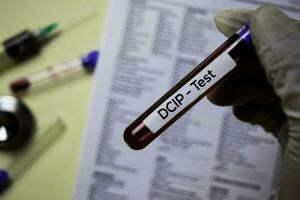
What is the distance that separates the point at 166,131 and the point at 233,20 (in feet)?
0.67

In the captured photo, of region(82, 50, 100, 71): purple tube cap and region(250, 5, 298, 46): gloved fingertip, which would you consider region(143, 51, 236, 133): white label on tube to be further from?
region(82, 50, 100, 71): purple tube cap

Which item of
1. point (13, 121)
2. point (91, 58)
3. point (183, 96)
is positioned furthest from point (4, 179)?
point (183, 96)

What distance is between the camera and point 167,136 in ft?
2.05

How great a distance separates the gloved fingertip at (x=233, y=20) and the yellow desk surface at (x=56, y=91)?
211mm

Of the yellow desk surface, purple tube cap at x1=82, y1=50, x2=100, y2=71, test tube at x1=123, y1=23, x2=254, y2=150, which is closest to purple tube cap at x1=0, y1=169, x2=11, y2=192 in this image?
the yellow desk surface

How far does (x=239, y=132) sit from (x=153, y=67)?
0.14 meters

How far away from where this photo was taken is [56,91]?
0.64 metres

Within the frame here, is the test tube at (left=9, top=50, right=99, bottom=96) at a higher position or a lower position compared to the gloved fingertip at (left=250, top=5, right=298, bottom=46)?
lower

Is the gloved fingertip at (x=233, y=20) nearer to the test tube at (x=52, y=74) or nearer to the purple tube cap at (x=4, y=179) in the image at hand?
the test tube at (x=52, y=74)

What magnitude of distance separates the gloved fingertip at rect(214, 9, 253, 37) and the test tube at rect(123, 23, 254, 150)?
0.07 m

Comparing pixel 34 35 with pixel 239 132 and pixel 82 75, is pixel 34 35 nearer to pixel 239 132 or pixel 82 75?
pixel 82 75

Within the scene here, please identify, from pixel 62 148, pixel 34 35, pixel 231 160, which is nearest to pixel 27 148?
pixel 62 148

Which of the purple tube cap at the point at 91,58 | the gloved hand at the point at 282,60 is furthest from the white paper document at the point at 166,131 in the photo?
the gloved hand at the point at 282,60

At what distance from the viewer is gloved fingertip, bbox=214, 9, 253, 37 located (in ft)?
1.53
